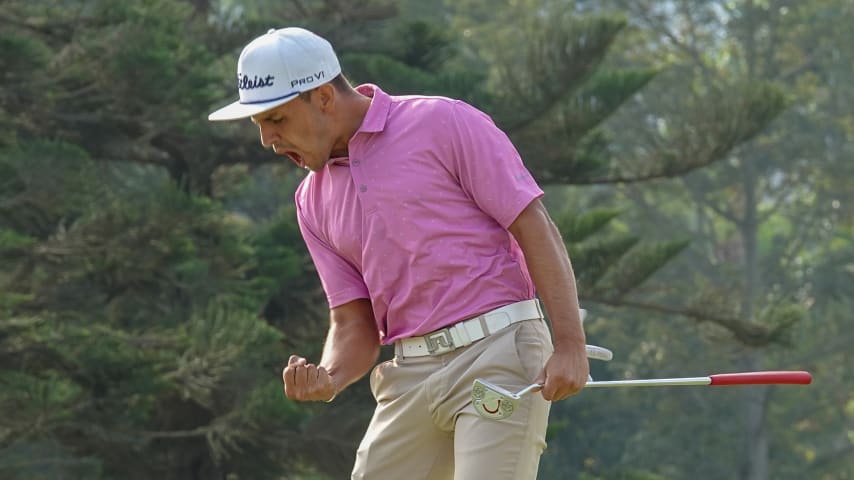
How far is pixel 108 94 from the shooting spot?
14.2 meters

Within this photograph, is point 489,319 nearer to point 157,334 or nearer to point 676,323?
point 157,334

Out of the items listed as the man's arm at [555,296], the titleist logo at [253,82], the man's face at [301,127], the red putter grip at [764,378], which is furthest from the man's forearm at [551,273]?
the titleist logo at [253,82]

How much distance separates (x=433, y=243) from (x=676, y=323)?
25.3 meters

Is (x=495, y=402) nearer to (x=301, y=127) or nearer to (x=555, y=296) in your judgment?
(x=555, y=296)

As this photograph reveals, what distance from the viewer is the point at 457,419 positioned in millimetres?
3684

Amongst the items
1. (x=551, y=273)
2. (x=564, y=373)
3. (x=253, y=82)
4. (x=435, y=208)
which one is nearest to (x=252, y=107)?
(x=253, y=82)

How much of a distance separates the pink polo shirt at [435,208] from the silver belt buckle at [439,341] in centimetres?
1

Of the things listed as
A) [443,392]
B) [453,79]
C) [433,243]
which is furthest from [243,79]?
[453,79]

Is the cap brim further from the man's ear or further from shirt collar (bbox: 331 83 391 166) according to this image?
shirt collar (bbox: 331 83 391 166)

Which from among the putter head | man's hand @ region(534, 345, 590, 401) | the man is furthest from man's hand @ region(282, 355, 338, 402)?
man's hand @ region(534, 345, 590, 401)

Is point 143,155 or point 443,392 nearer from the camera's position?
point 443,392

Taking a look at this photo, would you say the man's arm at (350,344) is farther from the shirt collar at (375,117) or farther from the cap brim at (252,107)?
the cap brim at (252,107)

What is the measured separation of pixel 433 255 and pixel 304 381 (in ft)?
1.20

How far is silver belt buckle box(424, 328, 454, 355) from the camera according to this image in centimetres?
371
